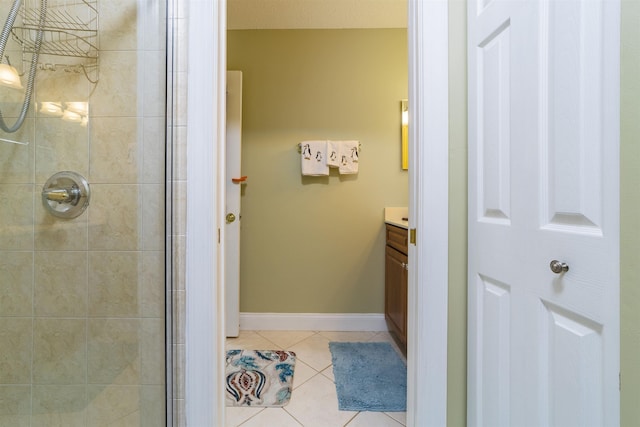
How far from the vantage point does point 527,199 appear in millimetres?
719

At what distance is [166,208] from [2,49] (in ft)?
2.18

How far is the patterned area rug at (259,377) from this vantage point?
145cm

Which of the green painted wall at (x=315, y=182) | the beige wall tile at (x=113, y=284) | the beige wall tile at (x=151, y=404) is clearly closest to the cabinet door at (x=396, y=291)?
the green painted wall at (x=315, y=182)

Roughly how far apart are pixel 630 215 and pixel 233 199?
6.81 feet

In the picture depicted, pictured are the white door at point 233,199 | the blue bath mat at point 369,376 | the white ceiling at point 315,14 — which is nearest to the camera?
the blue bath mat at point 369,376

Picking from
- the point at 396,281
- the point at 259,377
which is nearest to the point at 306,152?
the point at 396,281

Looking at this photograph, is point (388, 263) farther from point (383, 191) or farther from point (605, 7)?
point (605, 7)

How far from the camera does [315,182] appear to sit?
2330 mm

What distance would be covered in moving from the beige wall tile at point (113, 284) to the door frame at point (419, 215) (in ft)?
0.61

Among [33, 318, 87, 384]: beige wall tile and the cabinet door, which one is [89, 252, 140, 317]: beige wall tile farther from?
the cabinet door

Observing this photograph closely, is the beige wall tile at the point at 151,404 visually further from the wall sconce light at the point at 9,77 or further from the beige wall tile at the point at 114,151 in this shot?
the wall sconce light at the point at 9,77

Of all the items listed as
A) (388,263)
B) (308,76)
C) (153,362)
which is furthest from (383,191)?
(153,362)

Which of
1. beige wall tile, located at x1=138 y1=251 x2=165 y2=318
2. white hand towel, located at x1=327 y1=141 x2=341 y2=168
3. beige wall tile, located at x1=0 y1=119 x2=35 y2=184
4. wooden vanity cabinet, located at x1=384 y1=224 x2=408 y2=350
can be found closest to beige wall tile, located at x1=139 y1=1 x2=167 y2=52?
beige wall tile, located at x1=0 y1=119 x2=35 y2=184

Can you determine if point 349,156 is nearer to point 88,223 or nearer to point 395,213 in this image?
point 395,213
